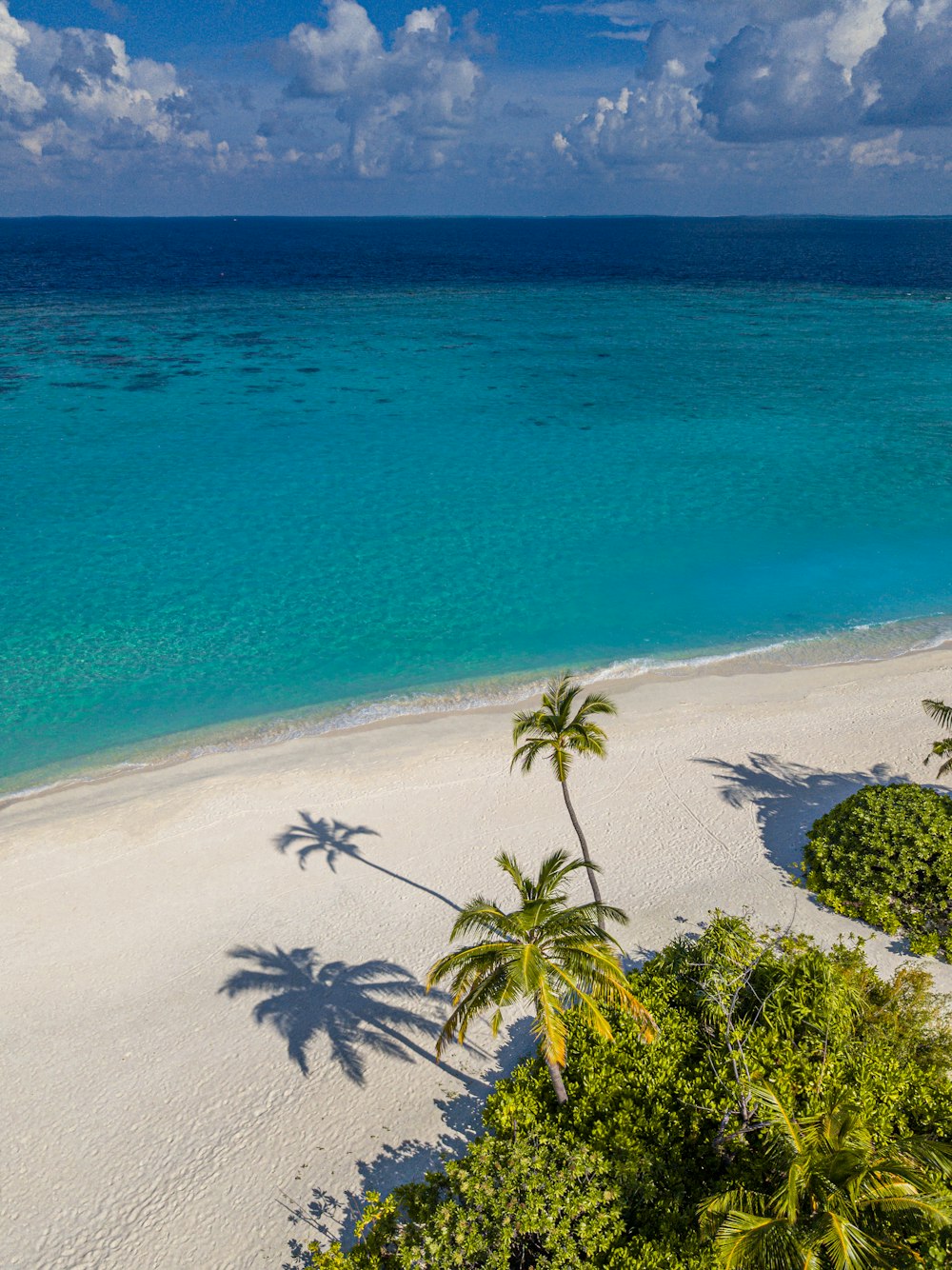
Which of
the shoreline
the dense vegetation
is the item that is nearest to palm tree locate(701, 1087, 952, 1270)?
the dense vegetation

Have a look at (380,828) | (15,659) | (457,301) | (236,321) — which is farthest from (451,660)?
(457,301)

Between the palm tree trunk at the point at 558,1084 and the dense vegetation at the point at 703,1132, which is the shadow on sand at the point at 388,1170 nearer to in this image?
the dense vegetation at the point at 703,1132

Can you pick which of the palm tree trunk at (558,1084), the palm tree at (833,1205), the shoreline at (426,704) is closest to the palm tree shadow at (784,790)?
the shoreline at (426,704)

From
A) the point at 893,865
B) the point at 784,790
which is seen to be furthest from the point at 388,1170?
the point at 784,790

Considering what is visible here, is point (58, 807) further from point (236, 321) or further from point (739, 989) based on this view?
point (236, 321)

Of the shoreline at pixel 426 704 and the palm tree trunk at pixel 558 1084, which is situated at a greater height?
the palm tree trunk at pixel 558 1084

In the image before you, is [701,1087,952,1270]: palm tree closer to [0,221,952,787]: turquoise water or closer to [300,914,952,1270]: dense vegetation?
[300,914,952,1270]: dense vegetation
